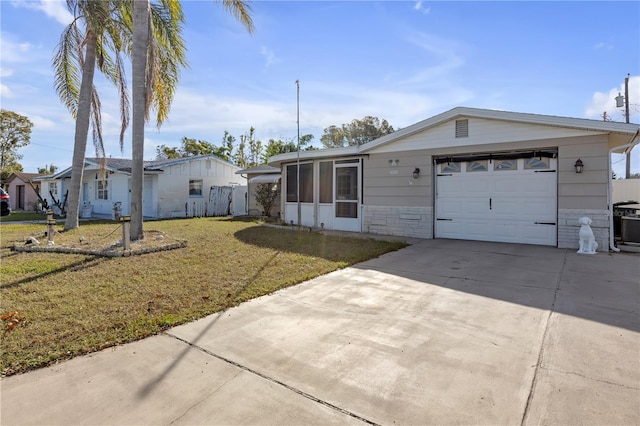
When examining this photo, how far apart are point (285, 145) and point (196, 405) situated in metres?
33.3

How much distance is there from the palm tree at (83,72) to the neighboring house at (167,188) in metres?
5.68

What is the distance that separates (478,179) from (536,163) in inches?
54.7

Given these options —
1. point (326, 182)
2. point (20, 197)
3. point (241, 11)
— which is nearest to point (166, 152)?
point (20, 197)

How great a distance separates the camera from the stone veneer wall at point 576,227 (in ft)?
24.9

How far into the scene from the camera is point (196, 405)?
7.39 ft

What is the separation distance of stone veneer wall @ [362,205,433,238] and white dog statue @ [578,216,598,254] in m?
3.51

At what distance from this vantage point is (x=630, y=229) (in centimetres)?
836

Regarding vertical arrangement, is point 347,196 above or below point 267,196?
below

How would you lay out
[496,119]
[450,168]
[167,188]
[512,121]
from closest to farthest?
[512,121] < [496,119] < [450,168] < [167,188]

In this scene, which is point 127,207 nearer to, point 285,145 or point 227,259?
point 227,259

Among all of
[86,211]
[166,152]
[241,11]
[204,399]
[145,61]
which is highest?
[166,152]

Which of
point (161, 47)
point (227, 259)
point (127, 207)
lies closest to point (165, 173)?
point (127, 207)

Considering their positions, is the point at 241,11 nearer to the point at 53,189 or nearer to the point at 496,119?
the point at 496,119

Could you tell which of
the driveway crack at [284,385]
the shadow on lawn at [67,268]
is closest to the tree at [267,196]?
the shadow on lawn at [67,268]
